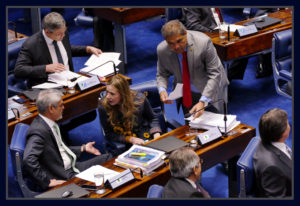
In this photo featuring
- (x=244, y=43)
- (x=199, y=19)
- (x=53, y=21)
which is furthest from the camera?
(x=199, y=19)

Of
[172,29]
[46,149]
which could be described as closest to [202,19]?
[172,29]

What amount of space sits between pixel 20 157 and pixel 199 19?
124 inches

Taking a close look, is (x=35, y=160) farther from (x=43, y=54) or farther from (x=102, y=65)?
(x=102, y=65)

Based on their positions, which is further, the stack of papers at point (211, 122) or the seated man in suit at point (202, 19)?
the seated man in suit at point (202, 19)

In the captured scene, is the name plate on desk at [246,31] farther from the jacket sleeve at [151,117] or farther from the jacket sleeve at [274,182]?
the jacket sleeve at [274,182]

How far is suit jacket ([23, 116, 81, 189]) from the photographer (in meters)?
4.22

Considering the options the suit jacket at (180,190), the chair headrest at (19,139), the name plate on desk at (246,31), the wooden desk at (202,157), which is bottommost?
the wooden desk at (202,157)

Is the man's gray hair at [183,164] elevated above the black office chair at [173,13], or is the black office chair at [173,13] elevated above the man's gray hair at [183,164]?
the black office chair at [173,13]

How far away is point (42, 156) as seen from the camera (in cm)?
434

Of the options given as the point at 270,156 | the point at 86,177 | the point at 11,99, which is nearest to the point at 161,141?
the point at 86,177

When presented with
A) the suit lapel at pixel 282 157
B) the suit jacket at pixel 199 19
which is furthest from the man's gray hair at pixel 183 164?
the suit jacket at pixel 199 19

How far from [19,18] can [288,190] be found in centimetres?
697

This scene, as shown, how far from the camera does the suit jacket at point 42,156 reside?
4.22 metres

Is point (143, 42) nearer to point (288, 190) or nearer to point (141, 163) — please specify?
point (141, 163)
